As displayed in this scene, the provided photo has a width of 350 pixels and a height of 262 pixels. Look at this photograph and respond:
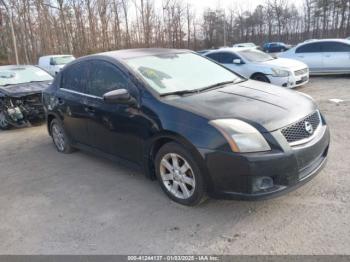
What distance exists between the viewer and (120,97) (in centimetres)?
371

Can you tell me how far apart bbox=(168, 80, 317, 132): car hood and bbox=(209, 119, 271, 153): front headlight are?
87 millimetres

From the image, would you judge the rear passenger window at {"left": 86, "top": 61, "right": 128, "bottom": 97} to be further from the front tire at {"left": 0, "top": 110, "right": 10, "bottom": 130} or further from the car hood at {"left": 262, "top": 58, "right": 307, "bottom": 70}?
the car hood at {"left": 262, "top": 58, "right": 307, "bottom": 70}

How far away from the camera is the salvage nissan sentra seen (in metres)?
2.99

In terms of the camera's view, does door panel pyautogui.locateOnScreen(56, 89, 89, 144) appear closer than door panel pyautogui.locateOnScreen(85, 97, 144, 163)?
No

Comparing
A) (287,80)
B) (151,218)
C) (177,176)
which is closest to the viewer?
(151,218)

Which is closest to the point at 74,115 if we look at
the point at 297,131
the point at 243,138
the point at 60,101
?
the point at 60,101

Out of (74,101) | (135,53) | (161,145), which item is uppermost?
(135,53)

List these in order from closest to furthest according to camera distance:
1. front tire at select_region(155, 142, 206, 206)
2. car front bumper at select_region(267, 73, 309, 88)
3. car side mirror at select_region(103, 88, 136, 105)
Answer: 1. front tire at select_region(155, 142, 206, 206)
2. car side mirror at select_region(103, 88, 136, 105)
3. car front bumper at select_region(267, 73, 309, 88)

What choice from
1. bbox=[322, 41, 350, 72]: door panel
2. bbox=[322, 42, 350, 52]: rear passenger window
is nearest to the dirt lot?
bbox=[322, 41, 350, 72]: door panel

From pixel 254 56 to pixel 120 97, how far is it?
7.82 meters

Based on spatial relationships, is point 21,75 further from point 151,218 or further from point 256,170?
point 256,170

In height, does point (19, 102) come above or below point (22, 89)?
below

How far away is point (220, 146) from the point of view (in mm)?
3008

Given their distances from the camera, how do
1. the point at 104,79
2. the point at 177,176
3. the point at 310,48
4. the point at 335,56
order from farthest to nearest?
the point at 310,48 < the point at 335,56 < the point at 104,79 < the point at 177,176
